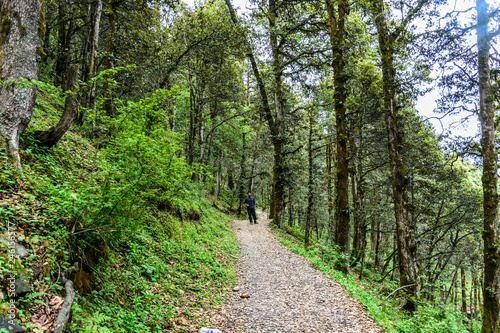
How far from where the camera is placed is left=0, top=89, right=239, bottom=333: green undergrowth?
9.05 ft

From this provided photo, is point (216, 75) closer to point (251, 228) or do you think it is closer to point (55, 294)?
point (251, 228)

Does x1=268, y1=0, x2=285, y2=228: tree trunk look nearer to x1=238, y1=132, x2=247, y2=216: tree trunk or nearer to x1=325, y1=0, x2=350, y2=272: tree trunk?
x1=238, y1=132, x2=247, y2=216: tree trunk

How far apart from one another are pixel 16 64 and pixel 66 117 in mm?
1099

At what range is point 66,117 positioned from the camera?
480 cm

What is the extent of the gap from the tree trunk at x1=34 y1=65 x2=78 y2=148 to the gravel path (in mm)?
5053

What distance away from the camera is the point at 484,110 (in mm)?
7949

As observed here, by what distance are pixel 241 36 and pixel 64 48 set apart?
1000 cm

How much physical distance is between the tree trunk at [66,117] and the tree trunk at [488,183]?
11.6 meters

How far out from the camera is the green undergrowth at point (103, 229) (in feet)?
9.05

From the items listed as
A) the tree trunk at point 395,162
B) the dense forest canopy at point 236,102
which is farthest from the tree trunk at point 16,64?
the tree trunk at point 395,162

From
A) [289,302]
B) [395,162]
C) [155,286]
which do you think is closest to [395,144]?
[395,162]

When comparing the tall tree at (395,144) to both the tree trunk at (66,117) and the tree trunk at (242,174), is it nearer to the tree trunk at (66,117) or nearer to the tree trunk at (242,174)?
the tree trunk at (66,117)

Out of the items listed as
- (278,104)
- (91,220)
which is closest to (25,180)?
(91,220)

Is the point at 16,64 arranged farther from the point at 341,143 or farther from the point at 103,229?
the point at 341,143
